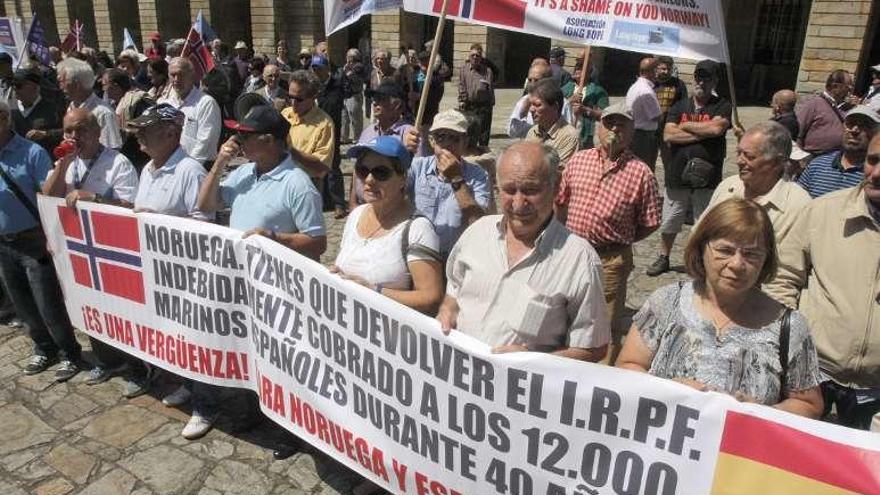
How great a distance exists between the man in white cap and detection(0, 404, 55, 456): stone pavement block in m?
2.63

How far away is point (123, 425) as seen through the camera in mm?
3912

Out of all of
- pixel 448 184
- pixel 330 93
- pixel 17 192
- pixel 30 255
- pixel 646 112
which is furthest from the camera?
pixel 330 93

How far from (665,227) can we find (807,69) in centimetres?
1332

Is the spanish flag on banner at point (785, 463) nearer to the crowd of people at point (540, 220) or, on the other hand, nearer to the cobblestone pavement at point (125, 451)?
the crowd of people at point (540, 220)

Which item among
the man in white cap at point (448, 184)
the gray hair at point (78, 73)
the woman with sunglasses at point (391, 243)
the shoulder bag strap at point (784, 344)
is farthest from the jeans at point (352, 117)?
the shoulder bag strap at point (784, 344)

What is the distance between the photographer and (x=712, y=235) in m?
2.17

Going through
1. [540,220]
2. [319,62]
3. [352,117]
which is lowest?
[352,117]

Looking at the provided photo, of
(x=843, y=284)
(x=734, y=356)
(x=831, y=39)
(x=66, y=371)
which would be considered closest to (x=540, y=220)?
(x=734, y=356)

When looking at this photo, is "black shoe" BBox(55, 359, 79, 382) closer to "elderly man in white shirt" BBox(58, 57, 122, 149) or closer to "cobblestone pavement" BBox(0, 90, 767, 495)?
"cobblestone pavement" BBox(0, 90, 767, 495)

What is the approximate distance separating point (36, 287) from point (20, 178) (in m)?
0.72

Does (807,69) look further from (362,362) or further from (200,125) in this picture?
(362,362)

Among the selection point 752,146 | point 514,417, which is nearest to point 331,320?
point 514,417

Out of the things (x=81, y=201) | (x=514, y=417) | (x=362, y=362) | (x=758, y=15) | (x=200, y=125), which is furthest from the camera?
(x=758, y=15)

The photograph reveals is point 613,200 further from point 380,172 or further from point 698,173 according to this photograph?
point 698,173
